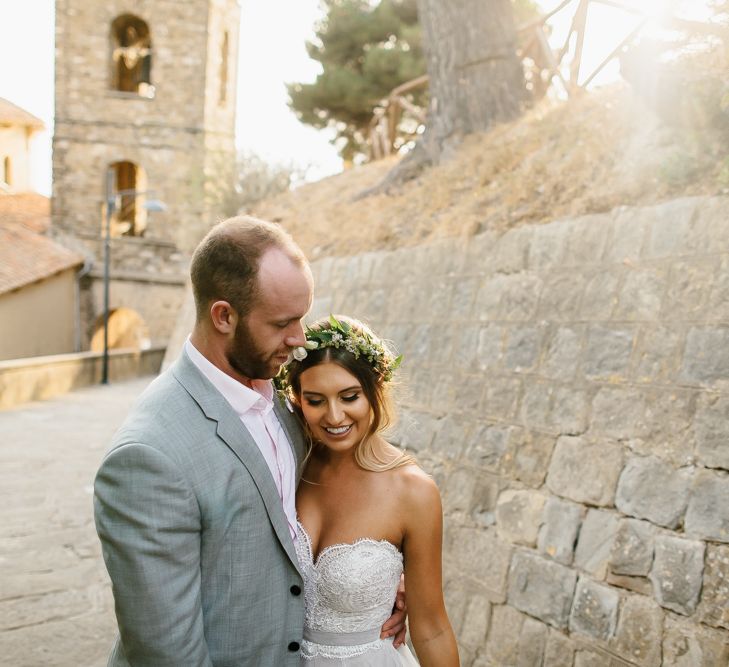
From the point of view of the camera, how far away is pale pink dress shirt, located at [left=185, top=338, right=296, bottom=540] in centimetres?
219

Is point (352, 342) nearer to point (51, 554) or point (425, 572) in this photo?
point (425, 572)

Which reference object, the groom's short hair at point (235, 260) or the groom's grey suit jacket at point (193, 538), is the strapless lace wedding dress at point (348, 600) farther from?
the groom's short hair at point (235, 260)

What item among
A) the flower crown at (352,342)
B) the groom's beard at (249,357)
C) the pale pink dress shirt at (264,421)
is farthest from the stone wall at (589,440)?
the groom's beard at (249,357)

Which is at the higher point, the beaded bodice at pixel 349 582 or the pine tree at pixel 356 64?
the pine tree at pixel 356 64

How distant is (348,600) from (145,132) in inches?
993

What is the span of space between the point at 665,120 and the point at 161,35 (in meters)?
23.6

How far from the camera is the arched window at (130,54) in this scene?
25359mm

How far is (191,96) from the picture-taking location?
81.6 ft

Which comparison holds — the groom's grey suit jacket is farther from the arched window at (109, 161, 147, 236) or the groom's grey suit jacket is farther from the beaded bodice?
the arched window at (109, 161, 147, 236)

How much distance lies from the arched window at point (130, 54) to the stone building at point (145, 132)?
98 mm

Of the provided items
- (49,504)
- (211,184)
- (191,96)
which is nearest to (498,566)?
(49,504)

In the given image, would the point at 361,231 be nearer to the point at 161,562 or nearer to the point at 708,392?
the point at 708,392

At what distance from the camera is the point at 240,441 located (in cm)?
211

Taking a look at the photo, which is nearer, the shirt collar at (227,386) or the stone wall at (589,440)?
the shirt collar at (227,386)
